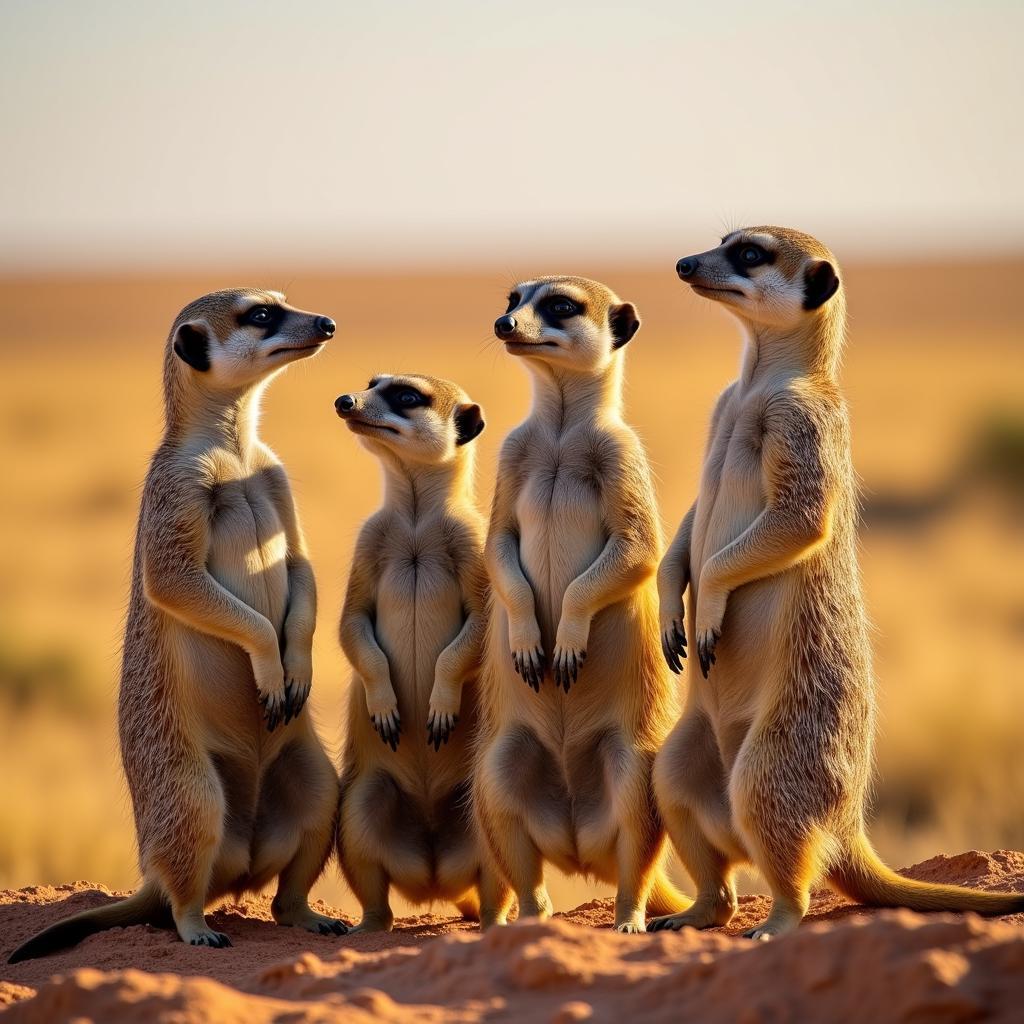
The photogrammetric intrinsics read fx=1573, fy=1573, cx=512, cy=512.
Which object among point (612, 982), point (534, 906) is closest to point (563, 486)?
point (534, 906)

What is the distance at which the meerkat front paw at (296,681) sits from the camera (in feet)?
21.1

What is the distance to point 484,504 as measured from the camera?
781 cm

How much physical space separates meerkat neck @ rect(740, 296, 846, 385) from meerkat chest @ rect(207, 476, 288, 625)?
6.69 feet

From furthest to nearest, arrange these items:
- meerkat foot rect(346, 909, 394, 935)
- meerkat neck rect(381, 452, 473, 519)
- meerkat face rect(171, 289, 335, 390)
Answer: meerkat neck rect(381, 452, 473, 519) < meerkat face rect(171, 289, 335, 390) < meerkat foot rect(346, 909, 394, 935)

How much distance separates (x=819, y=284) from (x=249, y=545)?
8.24 feet

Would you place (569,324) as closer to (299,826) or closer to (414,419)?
(414,419)

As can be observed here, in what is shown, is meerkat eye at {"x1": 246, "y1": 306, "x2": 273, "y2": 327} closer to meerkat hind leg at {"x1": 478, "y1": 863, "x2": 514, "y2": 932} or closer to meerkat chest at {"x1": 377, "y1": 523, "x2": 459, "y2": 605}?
meerkat chest at {"x1": 377, "y1": 523, "x2": 459, "y2": 605}

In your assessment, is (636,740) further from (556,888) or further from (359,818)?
(556,888)

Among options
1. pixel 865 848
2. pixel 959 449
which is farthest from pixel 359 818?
pixel 959 449

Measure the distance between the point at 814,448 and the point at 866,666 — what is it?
851mm

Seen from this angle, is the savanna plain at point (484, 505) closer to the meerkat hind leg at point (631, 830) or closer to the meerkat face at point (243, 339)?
the meerkat hind leg at point (631, 830)

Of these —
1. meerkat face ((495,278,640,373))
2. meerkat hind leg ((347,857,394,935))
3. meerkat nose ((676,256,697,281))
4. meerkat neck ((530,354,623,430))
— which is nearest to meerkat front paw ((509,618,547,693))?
meerkat neck ((530,354,623,430))

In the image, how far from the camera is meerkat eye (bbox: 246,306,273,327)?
21.6ft

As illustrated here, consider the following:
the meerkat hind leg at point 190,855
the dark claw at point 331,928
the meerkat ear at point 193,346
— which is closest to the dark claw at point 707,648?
the dark claw at point 331,928
